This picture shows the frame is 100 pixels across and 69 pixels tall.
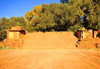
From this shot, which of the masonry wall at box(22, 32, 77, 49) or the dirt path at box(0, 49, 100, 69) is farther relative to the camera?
the masonry wall at box(22, 32, 77, 49)

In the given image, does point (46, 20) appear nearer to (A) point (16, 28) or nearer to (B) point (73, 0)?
(A) point (16, 28)

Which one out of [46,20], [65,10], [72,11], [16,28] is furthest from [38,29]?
[72,11]

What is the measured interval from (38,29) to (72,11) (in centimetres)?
812

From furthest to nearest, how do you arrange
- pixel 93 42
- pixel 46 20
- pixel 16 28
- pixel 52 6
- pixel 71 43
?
pixel 52 6 < pixel 46 20 < pixel 16 28 < pixel 71 43 < pixel 93 42

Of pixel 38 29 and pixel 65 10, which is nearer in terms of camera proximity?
pixel 65 10

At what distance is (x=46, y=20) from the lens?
1644 cm

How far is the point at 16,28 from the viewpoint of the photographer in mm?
13508

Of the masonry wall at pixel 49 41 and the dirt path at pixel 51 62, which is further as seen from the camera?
the masonry wall at pixel 49 41

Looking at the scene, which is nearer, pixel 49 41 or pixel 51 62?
pixel 51 62

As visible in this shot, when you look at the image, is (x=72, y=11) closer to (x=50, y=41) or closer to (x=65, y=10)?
(x=65, y=10)

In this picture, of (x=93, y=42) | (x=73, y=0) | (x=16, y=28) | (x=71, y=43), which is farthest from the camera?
(x=73, y=0)

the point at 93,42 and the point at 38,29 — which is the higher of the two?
the point at 38,29

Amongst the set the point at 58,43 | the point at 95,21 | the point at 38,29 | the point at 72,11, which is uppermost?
the point at 72,11

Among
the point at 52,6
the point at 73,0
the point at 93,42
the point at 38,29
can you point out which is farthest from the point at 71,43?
the point at 73,0
